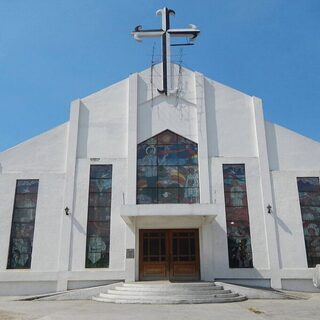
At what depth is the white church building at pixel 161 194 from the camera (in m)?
13.5

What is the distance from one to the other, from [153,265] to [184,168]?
4.11 m

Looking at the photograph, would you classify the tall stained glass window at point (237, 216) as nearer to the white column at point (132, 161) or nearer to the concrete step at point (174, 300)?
the concrete step at point (174, 300)

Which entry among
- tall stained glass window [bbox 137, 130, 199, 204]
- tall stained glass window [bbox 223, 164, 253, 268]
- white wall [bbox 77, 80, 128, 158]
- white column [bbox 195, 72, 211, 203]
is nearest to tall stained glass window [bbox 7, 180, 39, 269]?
white wall [bbox 77, 80, 128, 158]

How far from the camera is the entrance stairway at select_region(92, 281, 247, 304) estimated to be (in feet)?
34.9

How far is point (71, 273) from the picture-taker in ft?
44.0

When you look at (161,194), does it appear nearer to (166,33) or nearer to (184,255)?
(184,255)

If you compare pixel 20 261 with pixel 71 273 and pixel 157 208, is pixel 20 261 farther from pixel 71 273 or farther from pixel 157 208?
pixel 157 208

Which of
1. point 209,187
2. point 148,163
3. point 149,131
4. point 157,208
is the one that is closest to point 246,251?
point 209,187

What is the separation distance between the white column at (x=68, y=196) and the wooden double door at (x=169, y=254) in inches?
111

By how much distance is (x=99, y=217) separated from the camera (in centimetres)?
1420

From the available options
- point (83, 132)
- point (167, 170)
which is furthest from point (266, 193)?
point (83, 132)

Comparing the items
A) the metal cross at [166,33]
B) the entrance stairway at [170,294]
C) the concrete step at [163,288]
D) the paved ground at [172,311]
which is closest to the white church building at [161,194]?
the metal cross at [166,33]

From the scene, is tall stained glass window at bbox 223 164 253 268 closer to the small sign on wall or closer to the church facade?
the church facade

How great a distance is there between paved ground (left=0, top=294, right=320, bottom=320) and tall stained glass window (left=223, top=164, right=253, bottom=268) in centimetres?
299
